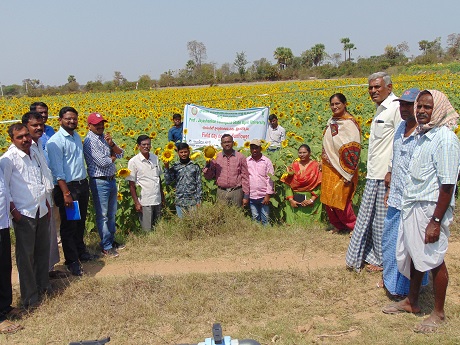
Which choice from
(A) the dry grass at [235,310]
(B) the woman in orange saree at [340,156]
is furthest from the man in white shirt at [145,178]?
(B) the woman in orange saree at [340,156]

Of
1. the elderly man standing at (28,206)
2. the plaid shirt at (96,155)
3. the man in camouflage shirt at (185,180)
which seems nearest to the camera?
the elderly man standing at (28,206)

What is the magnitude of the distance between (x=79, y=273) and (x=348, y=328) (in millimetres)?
2916

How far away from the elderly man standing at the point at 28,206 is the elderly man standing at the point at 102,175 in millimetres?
917

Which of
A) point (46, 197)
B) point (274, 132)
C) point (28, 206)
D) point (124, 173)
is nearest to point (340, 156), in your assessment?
point (124, 173)

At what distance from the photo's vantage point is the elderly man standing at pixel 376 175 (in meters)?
4.48

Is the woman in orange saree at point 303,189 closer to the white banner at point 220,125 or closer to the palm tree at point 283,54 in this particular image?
the white banner at point 220,125

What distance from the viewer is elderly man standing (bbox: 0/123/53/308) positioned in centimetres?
407

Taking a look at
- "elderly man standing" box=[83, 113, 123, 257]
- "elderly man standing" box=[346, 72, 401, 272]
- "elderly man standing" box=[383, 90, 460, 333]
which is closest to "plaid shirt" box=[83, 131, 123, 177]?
"elderly man standing" box=[83, 113, 123, 257]

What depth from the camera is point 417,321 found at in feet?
12.2

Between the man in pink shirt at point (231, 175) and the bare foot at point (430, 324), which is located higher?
the man in pink shirt at point (231, 175)

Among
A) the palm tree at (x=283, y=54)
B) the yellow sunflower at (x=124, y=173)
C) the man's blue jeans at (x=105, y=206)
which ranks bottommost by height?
the man's blue jeans at (x=105, y=206)

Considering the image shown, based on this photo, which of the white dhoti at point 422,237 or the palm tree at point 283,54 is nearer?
the white dhoti at point 422,237

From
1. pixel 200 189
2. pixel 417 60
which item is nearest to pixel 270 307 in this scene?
pixel 200 189

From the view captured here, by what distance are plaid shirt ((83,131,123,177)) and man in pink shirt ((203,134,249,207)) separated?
5.27ft
